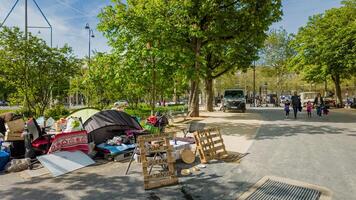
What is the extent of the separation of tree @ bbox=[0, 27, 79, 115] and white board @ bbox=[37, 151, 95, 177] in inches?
330

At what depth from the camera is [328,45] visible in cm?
2447

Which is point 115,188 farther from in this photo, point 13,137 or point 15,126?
point 15,126

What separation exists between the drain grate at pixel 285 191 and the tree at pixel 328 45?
21327 mm

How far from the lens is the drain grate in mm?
4590

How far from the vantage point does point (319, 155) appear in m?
7.35

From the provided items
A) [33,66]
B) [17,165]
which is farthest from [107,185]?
[33,66]

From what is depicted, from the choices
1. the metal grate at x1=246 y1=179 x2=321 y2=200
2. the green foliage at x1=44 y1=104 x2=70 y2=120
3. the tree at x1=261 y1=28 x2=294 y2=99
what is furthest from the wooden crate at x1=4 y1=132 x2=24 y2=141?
the tree at x1=261 y1=28 x2=294 y2=99

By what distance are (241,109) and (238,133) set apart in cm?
1321

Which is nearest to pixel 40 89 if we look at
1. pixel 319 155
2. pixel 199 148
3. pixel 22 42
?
pixel 22 42

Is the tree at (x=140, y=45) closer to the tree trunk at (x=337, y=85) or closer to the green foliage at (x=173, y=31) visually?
the green foliage at (x=173, y=31)

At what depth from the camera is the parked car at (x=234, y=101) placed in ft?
80.1

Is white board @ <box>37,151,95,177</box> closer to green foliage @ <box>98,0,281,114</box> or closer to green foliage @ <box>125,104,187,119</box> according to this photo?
green foliage @ <box>98,0,281,114</box>

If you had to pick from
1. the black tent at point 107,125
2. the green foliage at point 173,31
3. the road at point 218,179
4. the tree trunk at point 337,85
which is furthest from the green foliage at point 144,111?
the tree trunk at point 337,85

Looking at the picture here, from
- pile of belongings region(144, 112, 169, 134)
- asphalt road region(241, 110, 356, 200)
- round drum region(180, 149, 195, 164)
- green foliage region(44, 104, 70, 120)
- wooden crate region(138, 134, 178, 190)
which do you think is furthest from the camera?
green foliage region(44, 104, 70, 120)
